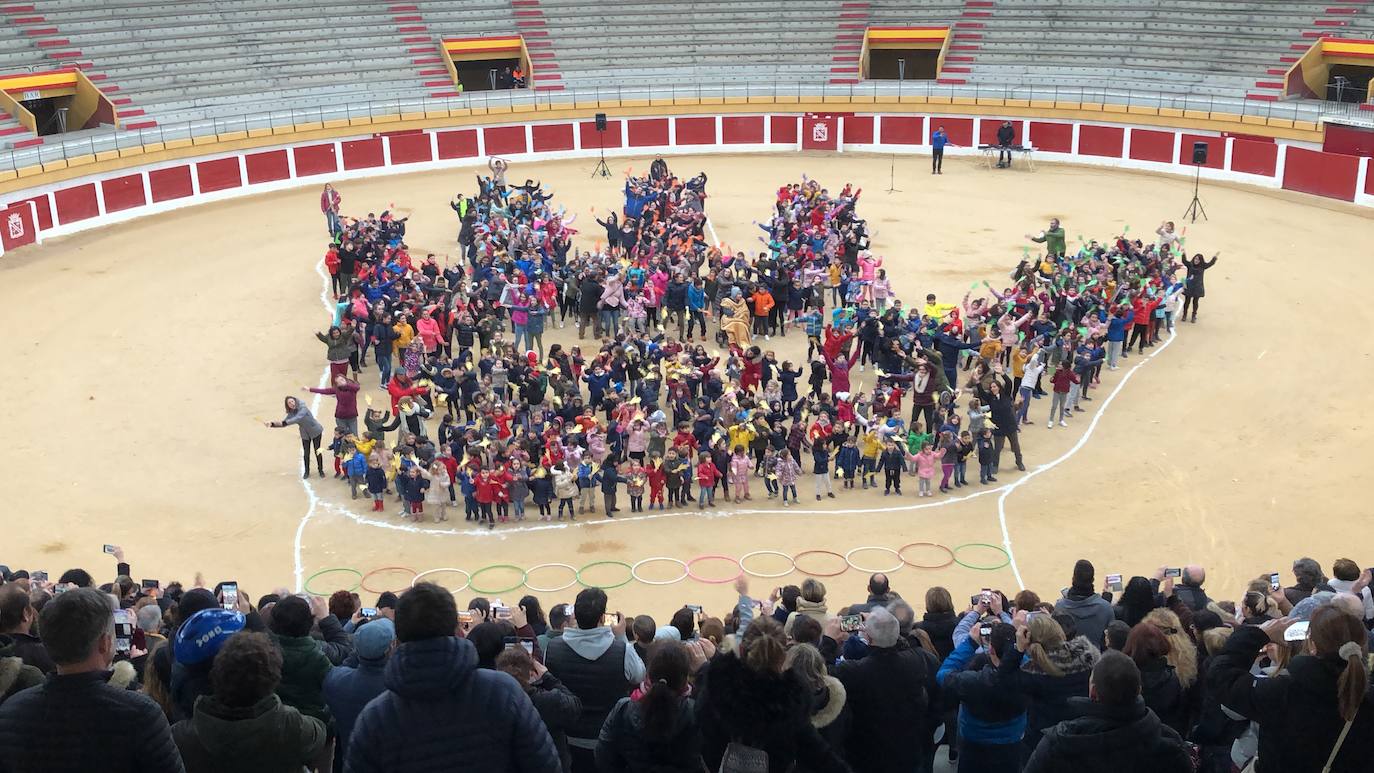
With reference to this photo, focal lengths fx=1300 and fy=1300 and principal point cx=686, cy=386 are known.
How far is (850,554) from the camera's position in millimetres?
18328

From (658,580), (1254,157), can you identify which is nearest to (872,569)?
(658,580)

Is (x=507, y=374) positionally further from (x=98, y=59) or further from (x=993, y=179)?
(x=98, y=59)

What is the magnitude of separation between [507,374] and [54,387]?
9618 mm

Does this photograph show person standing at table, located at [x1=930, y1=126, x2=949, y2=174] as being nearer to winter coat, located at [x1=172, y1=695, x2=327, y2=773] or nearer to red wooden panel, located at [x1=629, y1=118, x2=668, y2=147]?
red wooden panel, located at [x1=629, y1=118, x2=668, y2=147]

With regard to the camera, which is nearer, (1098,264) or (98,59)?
(1098,264)

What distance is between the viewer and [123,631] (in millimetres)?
9727

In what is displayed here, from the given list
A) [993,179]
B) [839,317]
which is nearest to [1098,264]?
[839,317]

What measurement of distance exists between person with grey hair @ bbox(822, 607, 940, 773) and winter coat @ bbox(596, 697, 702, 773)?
135 centimetres

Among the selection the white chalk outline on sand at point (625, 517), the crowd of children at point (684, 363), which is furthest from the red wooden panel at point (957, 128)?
the white chalk outline on sand at point (625, 517)

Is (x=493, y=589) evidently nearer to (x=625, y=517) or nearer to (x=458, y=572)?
(x=458, y=572)

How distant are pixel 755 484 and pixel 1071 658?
12607mm

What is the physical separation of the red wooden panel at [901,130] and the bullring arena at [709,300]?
0.51 feet

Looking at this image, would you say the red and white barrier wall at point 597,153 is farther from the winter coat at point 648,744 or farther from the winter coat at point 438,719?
the winter coat at point 438,719

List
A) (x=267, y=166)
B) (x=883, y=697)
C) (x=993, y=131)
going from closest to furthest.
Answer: (x=883, y=697) < (x=267, y=166) < (x=993, y=131)
